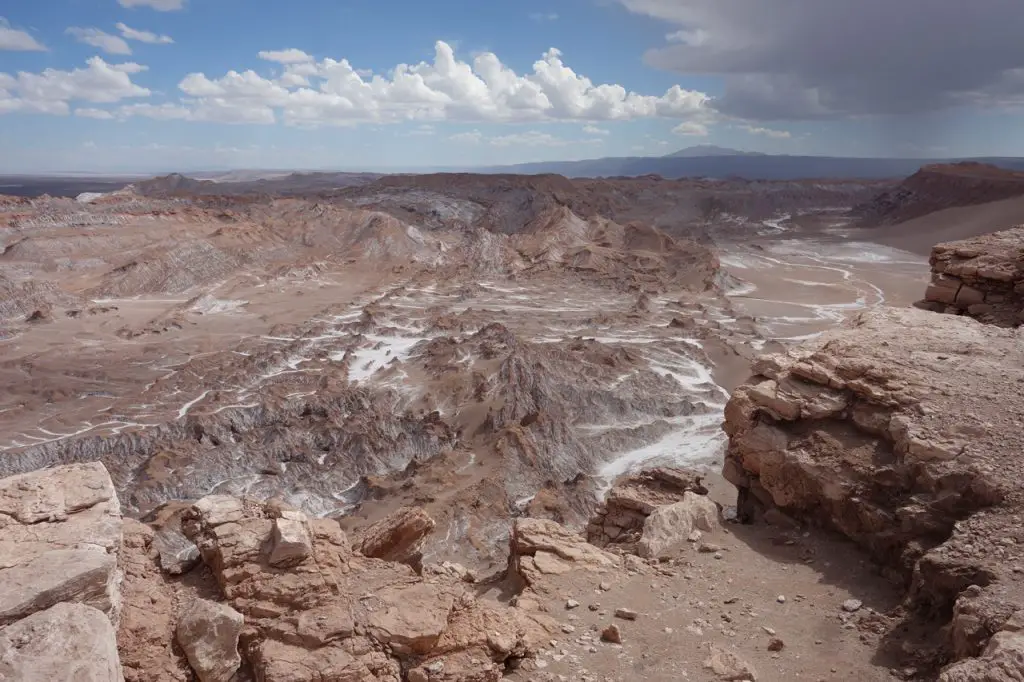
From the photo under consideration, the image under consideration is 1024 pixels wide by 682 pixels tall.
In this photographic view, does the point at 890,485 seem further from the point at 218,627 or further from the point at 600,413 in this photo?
the point at 600,413

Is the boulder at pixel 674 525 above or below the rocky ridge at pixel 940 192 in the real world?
below

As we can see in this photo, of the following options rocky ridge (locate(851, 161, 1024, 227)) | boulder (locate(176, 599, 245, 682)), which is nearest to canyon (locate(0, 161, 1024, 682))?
boulder (locate(176, 599, 245, 682))

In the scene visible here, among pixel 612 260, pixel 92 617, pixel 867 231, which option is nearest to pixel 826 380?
pixel 92 617

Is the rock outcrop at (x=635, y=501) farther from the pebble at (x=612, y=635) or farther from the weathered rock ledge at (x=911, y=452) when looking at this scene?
the pebble at (x=612, y=635)

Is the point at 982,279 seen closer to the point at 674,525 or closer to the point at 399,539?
the point at 674,525

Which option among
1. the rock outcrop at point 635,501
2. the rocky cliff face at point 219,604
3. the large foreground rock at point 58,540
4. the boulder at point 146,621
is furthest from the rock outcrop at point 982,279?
the large foreground rock at point 58,540

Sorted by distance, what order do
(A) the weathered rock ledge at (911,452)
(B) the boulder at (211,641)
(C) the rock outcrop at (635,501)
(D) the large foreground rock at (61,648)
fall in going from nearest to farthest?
(D) the large foreground rock at (61,648) < (B) the boulder at (211,641) < (A) the weathered rock ledge at (911,452) < (C) the rock outcrop at (635,501)

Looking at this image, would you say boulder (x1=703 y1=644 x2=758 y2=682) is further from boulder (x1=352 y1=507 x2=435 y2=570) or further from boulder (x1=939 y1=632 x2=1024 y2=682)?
boulder (x1=352 y1=507 x2=435 y2=570)
